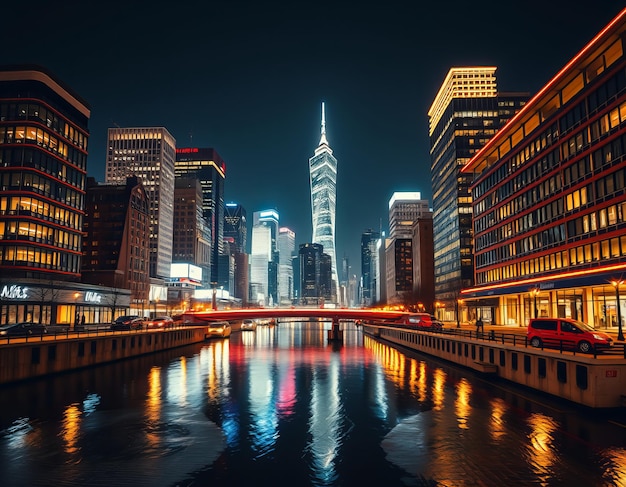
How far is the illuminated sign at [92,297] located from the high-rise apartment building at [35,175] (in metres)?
5.97

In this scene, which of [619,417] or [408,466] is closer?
[408,466]

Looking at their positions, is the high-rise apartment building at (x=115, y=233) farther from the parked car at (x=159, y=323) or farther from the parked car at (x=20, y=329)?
the parked car at (x=20, y=329)

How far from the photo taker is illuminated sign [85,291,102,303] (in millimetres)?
113188

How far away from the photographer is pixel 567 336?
128 feet

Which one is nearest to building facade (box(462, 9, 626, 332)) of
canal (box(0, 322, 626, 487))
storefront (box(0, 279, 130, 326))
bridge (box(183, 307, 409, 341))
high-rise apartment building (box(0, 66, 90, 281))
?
bridge (box(183, 307, 409, 341))

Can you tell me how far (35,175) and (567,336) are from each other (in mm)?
98401

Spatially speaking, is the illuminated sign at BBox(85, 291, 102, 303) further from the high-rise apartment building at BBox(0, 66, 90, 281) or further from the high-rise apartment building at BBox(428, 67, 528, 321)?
the high-rise apartment building at BBox(428, 67, 528, 321)

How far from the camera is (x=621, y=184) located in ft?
213

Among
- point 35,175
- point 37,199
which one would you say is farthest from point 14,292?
point 35,175

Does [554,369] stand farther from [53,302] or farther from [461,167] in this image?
[461,167]

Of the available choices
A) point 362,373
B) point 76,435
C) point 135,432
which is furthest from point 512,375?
point 76,435

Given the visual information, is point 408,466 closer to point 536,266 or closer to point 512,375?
point 512,375

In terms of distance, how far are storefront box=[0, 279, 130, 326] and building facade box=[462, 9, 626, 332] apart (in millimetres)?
82153

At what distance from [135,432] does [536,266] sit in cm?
8184
